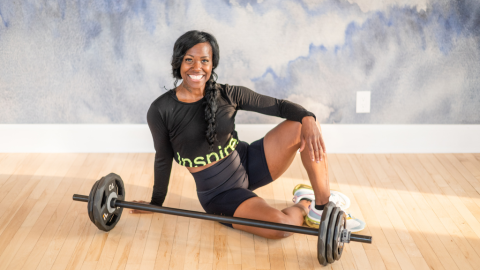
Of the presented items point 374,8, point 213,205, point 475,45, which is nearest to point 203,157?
point 213,205

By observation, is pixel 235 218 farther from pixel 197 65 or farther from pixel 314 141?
pixel 197 65

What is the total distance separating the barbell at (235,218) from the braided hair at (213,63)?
1.12ft

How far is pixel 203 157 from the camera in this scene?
1897 mm

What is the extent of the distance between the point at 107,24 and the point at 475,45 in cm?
208

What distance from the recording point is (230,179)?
196 cm

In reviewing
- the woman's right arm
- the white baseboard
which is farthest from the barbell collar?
the white baseboard

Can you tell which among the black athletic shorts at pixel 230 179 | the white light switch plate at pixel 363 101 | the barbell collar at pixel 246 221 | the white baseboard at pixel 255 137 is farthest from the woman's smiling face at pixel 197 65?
the white light switch plate at pixel 363 101

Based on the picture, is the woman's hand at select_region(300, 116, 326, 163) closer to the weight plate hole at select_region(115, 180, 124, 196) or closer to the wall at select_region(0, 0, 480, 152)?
the weight plate hole at select_region(115, 180, 124, 196)

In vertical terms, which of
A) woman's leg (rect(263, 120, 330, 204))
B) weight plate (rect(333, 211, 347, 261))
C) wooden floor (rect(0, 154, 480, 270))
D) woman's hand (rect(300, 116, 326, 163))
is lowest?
wooden floor (rect(0, 154, 480, 270))

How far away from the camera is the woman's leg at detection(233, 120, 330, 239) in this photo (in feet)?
6.08

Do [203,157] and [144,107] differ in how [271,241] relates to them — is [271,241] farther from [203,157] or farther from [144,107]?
[144,107]

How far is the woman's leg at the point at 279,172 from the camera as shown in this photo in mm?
1853

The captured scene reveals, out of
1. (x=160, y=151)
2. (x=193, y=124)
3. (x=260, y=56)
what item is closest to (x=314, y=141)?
(x=193, y=124)

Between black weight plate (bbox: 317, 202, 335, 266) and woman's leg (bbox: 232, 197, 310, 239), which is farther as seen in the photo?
woman's leg (bbox: 232, 197, 310, 239)
